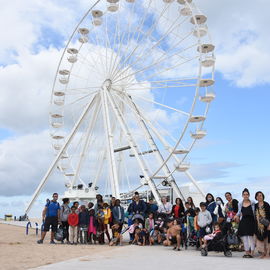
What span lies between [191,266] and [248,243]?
2.50m

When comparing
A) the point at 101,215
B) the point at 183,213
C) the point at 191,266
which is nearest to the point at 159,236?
the point at 183,213

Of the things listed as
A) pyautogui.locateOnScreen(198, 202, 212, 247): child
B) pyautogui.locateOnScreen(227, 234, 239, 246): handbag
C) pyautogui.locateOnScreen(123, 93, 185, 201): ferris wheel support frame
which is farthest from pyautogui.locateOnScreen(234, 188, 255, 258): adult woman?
pyautogui.locateOnScreen(123, 93, 185, 201): ferris wheel support frame

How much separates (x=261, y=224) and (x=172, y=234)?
285cm

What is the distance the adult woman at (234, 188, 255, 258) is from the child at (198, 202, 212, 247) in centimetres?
99

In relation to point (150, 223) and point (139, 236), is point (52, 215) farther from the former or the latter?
point (150, 223)

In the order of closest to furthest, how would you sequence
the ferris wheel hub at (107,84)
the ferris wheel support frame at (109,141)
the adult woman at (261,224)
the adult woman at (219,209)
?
the adult woman at (261,224), the adult woman at (219,209), the ferris wheel support frame at (109,141), the ferris wheel hub at (107,84)

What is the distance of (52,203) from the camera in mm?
13719

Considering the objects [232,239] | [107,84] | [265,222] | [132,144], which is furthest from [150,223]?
[107,84]

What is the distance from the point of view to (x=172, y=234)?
38.0 feet

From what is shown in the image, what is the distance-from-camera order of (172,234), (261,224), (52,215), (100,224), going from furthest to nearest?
(52,215)
(100,224)
(172,234)
(261,224)

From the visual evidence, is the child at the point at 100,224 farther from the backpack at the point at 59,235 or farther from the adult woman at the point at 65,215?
the backpack at the point at 59,235

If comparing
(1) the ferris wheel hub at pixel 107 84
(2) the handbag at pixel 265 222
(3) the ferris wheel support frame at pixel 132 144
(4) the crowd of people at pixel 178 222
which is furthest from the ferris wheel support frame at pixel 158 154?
(2) the handbag at pixel 265 222

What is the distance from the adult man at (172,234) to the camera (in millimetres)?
11079

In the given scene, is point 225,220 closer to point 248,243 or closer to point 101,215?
point 248,243
